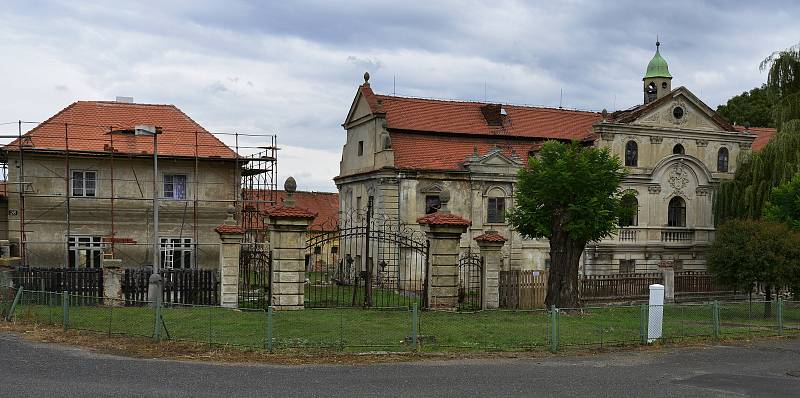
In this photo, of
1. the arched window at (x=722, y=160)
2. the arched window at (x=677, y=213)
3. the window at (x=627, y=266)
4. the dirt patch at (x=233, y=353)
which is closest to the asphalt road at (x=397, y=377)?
the dirt patch at (x=233, y=353)

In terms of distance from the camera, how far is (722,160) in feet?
131

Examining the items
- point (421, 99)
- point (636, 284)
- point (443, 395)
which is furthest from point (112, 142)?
point (443, 395)

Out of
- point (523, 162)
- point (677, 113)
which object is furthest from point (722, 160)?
point (523, 162)

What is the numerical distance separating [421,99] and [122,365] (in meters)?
26.6

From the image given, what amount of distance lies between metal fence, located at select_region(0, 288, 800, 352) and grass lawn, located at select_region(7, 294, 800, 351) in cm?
2

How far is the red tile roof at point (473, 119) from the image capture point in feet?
122

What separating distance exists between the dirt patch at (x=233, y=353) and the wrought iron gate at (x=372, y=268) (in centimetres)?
507

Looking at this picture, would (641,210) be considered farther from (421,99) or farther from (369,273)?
(369,273)

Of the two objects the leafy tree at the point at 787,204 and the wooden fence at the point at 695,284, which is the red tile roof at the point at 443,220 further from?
the wooden fence at the point at 695,284

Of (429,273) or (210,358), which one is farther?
(429,273)

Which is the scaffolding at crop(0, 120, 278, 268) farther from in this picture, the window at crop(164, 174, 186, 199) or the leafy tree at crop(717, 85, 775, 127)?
the leafy tree at crop(717, 85, 775, 127)

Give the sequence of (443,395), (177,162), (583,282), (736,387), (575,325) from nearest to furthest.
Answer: (443,395)
(736,387)
(575,325)
(583,282)
(177,162)

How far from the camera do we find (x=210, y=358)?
15172 mm

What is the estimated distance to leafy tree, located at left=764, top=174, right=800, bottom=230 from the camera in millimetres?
29578
